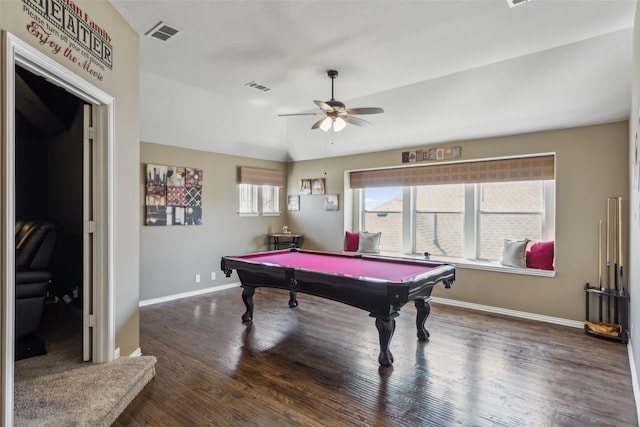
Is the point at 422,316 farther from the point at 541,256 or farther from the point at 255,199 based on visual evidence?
the point at 255,199

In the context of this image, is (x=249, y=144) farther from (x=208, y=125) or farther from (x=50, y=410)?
(x=50, y=410)

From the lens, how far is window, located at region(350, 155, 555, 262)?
15.4 ft

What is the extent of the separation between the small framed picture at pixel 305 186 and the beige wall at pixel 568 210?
299 cm

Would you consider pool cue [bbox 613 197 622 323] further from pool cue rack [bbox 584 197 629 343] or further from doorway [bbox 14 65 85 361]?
doorway [bbox 14 65 85 361]

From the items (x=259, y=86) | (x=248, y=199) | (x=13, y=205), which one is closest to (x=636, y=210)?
(x=13, y=205)

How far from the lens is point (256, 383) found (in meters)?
2.79

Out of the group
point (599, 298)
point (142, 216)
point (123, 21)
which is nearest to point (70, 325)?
point (142, 216)

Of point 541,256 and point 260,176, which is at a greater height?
point 260,176

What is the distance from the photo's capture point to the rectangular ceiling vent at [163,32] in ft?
10.2

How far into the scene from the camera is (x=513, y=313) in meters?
4.61

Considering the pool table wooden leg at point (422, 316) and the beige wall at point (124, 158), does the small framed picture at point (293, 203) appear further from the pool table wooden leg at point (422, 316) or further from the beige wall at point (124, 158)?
the beige wall at point (124, 158)

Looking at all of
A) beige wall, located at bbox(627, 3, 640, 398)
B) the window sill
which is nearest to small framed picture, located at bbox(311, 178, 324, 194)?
the window sill

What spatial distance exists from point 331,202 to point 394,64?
122 inches

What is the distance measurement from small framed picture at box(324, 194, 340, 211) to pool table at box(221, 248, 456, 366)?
6.70 feet
